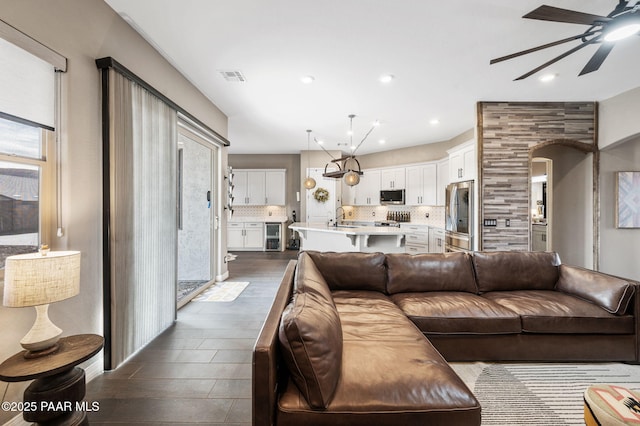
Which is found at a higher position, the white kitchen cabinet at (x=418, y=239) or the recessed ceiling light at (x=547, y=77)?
the recessed ceiling light at (x=547, y=77)

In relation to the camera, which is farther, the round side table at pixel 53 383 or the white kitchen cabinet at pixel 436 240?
the white kitchen cabinet at pixel 436 240

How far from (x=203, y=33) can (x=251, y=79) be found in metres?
0.95

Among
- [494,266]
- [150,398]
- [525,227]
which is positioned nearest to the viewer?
[150,398]

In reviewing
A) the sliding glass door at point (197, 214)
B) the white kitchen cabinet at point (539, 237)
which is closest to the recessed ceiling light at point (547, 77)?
the white kitchen cabinet at point (539, 237)

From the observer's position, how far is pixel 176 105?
309 cm

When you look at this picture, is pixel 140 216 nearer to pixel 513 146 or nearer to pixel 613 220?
pixel 513 146

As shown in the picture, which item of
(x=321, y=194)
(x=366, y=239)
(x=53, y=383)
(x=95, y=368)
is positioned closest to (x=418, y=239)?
(x=321, y=194)

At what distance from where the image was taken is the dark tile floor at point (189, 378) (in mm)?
1718

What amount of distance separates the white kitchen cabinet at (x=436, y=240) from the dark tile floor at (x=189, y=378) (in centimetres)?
456

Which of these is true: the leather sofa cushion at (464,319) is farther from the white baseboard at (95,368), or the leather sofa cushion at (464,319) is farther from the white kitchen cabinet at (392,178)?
the white kitchen cabinet at (392,178)

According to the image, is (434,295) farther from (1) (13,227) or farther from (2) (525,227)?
(1) (13,227)

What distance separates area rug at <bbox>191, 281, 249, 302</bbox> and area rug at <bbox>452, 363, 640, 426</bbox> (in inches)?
118

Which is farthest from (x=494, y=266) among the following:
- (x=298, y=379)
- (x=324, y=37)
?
(x=324, y=37)

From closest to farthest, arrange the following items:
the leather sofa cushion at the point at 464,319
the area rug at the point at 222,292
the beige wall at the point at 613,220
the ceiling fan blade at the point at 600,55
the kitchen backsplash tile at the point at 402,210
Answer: the ceiling fan blade at the point at 600,55 → the leather sofa cushion at the point at 464,319 → the area rug at the point at 222,292 → the beige wall at the point at 613,220 → the kitchen backsplash tile at the point at 402,210
